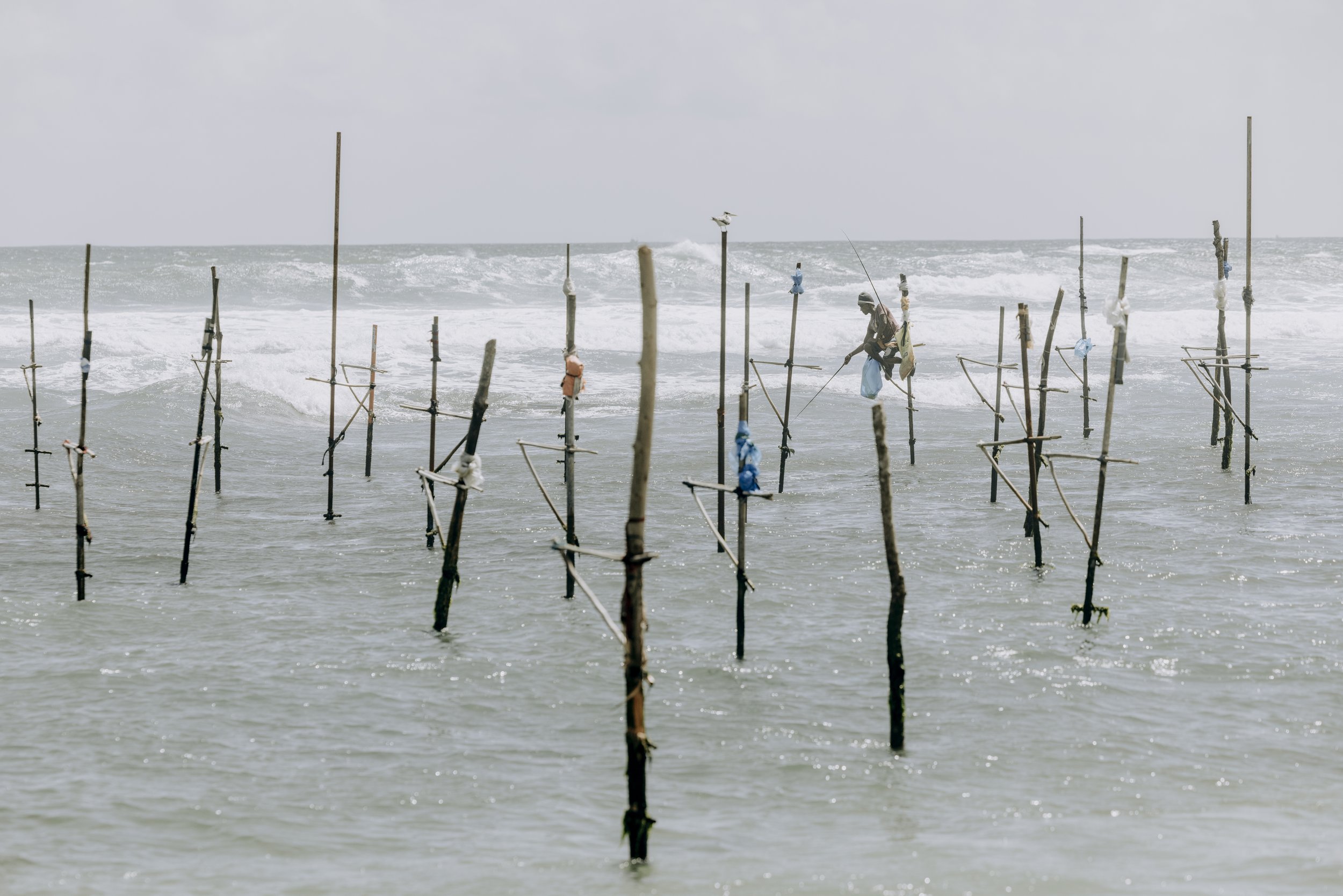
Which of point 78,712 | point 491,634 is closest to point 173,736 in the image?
point 78,712

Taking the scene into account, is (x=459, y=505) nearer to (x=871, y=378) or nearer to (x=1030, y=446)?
(x=1030, y=446)

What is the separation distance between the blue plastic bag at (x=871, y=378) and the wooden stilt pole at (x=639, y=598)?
28.8ft

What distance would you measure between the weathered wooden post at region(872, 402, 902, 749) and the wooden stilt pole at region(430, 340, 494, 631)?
3.16 metres

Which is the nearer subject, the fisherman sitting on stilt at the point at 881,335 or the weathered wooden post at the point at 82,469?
the weathered wooden post at the point at 82,469

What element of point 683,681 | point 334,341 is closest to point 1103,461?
point 683,681

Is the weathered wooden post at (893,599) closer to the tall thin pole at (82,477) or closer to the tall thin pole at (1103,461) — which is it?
the tall thin pole at (1103,461)

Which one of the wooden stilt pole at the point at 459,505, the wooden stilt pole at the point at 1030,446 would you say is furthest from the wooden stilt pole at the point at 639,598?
the wooden stilt pole at the point at 1030,446

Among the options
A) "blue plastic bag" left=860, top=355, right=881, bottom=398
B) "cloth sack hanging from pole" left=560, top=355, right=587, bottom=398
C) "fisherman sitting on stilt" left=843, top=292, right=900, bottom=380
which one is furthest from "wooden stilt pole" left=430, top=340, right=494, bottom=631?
"blue plastic bag" left=860, top=355, right=881, bottom=398

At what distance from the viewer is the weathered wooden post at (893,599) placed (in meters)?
6.83

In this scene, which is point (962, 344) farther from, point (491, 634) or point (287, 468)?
point (491, 634)

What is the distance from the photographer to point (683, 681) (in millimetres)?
8445

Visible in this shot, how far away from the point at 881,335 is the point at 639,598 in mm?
8931

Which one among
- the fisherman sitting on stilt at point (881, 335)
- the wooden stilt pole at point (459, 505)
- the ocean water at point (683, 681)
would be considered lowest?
the ocean water at point (683, 681)

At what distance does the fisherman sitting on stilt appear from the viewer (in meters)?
14.0
